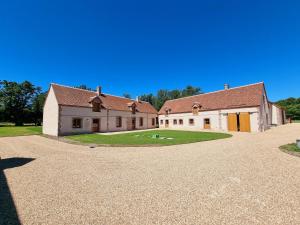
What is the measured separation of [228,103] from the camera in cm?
2481

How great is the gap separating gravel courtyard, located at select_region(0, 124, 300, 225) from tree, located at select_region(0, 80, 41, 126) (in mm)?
55109

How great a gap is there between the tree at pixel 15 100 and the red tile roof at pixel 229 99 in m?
49.5

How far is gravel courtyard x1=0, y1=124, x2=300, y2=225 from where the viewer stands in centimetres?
301

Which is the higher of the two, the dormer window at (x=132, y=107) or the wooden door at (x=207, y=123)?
the dormer window at (x=132, y=107)

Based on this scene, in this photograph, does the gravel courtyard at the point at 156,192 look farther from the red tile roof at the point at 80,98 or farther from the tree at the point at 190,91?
the tree at the point at 190,91

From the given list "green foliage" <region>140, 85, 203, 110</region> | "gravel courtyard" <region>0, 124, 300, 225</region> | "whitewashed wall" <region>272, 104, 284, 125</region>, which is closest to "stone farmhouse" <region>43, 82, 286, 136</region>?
"whitewashed wall" <region>272, 104, 284, 125</region>

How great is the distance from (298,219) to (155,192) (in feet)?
9.52

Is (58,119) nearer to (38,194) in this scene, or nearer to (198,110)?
(38,194)

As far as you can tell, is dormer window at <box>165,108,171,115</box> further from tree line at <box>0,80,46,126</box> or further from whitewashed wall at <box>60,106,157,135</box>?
tree line at <box>0,80,46,126</box>

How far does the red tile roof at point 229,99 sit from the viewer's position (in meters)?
22.4

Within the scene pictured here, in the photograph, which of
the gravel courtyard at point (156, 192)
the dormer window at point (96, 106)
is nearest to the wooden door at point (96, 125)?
the dormer window at point (96, 106)

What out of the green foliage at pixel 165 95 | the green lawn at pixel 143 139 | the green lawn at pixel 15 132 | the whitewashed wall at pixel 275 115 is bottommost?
the green lawn at pixel 143 139

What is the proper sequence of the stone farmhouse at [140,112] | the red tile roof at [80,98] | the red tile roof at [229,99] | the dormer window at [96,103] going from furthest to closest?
the dormer window at [96,103] < the red tile roof at [229,99] < the red tile roof at [80,98] < the stone farmhouse at [140,112]

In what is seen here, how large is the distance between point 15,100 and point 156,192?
206 feet
